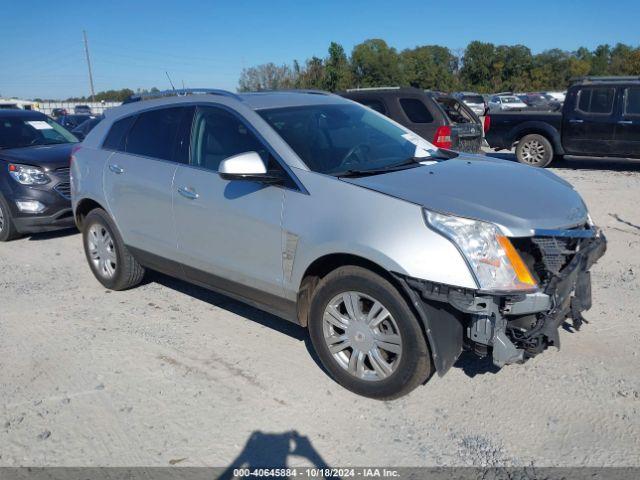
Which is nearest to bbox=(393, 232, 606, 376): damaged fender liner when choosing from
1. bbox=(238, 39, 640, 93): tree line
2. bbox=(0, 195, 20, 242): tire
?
bbox=(0, 195, 20, 242): tire

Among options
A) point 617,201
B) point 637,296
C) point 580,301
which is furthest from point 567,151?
point 580,301

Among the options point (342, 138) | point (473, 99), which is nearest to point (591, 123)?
point (342, 138)

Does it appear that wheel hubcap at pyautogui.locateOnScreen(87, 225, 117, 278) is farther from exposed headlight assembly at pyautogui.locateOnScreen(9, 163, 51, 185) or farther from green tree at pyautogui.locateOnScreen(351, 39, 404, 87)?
green tree at pyautogui.locateOnScreen(351, 39, 404, 87)

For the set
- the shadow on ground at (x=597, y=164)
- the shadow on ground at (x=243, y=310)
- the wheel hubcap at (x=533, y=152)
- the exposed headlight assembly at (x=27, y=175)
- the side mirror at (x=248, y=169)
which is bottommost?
the shadow on ground at (x=597, y=164)

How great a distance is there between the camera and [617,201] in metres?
8.62

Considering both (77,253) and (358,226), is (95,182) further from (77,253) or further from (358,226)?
(358,226)

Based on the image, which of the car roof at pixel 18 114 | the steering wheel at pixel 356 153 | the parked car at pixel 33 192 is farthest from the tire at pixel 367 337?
the car roof at pixel 18 114

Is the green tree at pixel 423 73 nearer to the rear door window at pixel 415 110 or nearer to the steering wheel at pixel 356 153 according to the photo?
the rear door window at pixel 415 110

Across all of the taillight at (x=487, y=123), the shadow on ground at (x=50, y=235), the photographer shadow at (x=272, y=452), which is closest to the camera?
the photographer shadow at (x=272, y=452)

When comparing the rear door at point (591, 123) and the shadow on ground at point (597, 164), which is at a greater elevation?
the rear door at point (591, 123)

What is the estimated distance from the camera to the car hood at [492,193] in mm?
3094

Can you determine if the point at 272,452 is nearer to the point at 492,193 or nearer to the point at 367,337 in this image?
the point at 367,337

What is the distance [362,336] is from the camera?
133 inches

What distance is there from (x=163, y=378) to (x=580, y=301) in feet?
8.99
